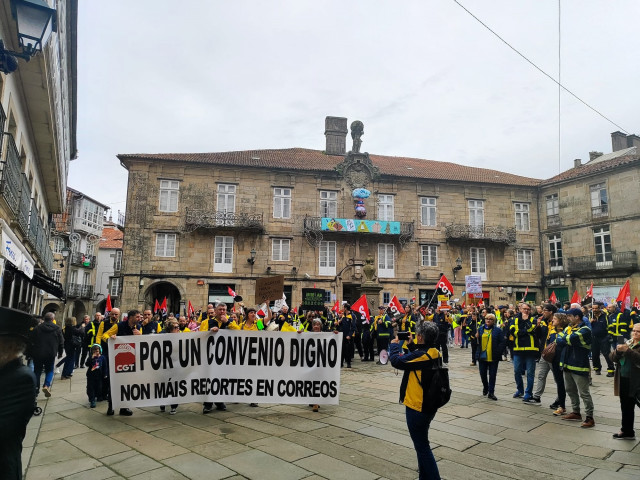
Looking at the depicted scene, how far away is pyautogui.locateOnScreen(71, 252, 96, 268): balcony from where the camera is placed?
143 ft

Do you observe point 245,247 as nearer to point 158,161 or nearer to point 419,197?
point 158,161

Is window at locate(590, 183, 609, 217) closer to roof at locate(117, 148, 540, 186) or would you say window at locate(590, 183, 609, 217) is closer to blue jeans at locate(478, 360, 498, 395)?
roof at locate(117, 148, 540, 186)

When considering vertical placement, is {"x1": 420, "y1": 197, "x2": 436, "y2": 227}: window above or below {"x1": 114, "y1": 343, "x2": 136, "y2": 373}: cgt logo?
above

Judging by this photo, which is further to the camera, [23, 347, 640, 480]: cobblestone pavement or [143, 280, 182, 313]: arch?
[143, 280, 182, 313]: arch

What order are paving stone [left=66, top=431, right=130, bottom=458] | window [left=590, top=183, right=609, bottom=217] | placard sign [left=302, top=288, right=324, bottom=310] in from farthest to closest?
window [left=590, top=183, right=609, bottom=217], placard sign [left=302, top=288, right=324, bottom=310], paving stone [left=66, top=431, right=130, bottom=458]

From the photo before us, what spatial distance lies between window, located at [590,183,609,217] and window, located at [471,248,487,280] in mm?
7765

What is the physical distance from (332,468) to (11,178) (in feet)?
31.9

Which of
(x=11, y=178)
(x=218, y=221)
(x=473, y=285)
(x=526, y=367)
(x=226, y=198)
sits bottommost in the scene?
(x=526, y=367)

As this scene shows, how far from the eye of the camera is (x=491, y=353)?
336 inches

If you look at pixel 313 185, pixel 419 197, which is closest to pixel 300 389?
pixel 313 185

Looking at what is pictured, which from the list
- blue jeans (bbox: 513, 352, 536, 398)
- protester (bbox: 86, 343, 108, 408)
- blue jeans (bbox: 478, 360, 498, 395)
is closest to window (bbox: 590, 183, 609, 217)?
blue jeans (bbox: 513, 352, 536, 398)

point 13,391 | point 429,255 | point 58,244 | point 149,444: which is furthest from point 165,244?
point 13,391

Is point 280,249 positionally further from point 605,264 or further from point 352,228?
point 605,264

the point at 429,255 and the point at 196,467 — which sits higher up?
the point at 429,255
